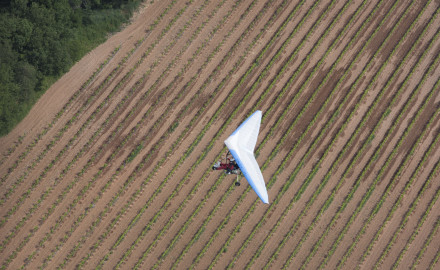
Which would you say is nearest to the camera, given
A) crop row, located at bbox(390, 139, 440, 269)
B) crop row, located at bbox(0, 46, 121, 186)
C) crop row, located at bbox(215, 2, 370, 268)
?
crop row, located at bbox(0, 46, 121, 186)

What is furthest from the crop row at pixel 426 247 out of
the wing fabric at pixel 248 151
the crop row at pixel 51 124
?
the crop row at pixel 51 124

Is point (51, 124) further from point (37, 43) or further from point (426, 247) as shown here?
point (426, 247)

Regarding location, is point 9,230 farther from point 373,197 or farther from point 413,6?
point 413,6

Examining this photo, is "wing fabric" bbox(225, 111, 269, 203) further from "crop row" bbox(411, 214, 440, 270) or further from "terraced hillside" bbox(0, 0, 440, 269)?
"crop row" bbox(411, 214, 440, 270)

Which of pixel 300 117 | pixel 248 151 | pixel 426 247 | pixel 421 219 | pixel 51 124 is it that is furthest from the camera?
pixel 300 117

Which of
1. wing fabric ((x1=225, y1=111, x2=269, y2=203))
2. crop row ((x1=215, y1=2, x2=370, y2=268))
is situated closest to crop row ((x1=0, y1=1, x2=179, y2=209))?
wing fabric ((x1=225, y1=111, x2=269, y2=203))

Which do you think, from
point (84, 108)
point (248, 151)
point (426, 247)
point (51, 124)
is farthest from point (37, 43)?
point (426, 247)

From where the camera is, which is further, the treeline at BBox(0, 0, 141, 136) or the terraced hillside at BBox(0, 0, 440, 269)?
the terraced hillside at BBox(0, 0, 440, 269)

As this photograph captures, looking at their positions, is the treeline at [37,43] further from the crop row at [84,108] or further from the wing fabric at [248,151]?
the wing fabric at [248,151]
